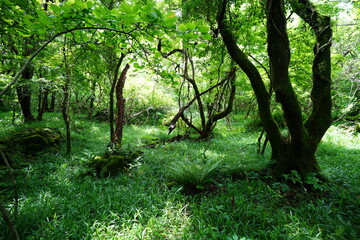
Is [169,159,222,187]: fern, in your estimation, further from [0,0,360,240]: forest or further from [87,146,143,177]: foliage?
[87,146,143,177]: foliage

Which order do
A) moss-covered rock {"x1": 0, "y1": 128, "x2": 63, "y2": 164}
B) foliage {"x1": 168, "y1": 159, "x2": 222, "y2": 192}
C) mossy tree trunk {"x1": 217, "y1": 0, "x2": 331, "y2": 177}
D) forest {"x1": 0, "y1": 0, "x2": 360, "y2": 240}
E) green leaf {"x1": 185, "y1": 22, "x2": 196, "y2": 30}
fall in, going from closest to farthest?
green leaf {"x1": 185, "y1": 22, "x2": 196, "y2": 30}
forest {"x1": 0, "y1": 0, "x2": 360, "y2": 240}
mossy tree trunk {"x1": 217, "y1": 0, "x2": 331, "y2": 177}
foliage {"x1": 168, "y1": 159, "x2": 222, "y2": 192}
moss-covered rock {"x1": 0, "y1": 128, "x2": 63, "y2": 164}

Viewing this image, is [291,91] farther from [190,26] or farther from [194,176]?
[190,26]

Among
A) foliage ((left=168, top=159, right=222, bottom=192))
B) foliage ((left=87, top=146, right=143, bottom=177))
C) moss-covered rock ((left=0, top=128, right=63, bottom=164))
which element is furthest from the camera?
moss-covered rock ((left=0, top=128, right=63, bottom=164))

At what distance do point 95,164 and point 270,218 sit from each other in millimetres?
3794

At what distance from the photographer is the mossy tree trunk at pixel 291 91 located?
306 centimetres

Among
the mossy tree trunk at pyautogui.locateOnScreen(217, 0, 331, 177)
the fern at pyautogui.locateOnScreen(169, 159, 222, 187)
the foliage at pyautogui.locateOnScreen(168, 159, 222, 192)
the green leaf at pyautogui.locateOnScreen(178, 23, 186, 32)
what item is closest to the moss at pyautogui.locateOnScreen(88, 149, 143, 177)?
the foliage at pyautogui.locateOnScreen(168, 159, 222, 192)

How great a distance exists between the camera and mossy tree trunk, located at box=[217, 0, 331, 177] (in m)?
3.06

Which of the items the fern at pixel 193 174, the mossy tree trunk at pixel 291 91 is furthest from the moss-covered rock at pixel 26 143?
the mossy tree trunk at pixel 291 91

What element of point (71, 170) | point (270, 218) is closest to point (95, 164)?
point (71, 170)

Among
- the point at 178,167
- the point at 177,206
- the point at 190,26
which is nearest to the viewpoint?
the point at 190,26

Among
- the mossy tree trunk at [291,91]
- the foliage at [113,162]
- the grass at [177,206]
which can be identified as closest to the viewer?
the grass at [177,206]

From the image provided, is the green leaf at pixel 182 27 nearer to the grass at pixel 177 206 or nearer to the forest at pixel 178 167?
the forest at pixel 178 167

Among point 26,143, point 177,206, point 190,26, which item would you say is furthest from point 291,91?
point 26,143

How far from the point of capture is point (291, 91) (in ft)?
10.3
